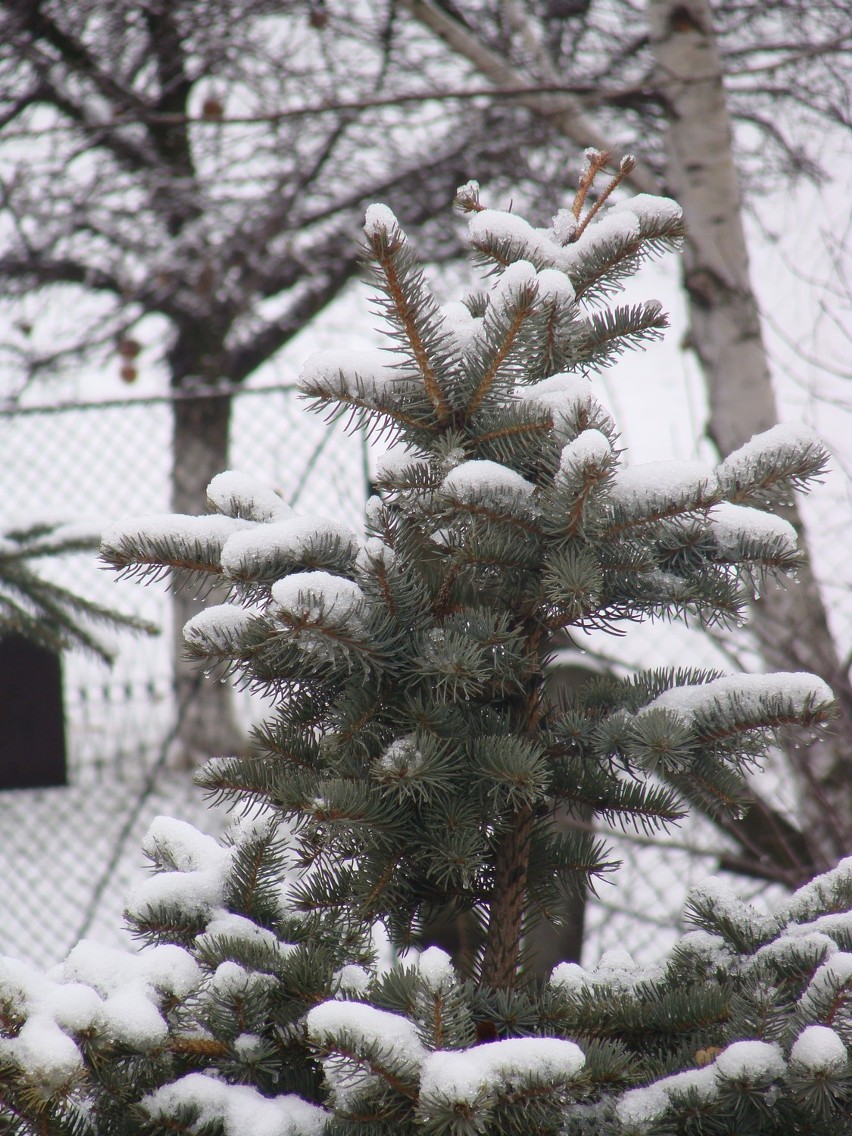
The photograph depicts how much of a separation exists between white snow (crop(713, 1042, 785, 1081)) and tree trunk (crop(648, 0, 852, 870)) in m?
1.82

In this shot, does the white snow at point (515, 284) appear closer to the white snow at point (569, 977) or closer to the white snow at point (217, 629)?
the white snow at point (217, 629)

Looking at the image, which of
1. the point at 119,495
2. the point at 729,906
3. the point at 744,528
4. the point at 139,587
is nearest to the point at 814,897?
the point at 729,906

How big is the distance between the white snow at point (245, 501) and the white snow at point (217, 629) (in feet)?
0.34

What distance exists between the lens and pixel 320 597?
2.68 feet

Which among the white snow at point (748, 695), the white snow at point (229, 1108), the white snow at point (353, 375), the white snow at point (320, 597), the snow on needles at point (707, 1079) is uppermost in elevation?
the white snow at point (353, 375)

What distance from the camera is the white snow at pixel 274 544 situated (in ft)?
2.85

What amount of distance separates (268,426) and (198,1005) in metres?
2.43

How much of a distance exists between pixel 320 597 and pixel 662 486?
1.11 feet

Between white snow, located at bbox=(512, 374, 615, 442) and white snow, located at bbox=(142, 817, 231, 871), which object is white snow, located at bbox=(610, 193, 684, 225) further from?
white snow, located at bbox=(142, 817, 231, 871)

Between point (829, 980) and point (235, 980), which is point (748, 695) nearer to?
point (829, 980)

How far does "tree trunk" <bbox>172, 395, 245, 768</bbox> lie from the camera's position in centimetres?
357

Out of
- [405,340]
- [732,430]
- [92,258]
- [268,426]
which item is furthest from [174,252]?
[405,340]

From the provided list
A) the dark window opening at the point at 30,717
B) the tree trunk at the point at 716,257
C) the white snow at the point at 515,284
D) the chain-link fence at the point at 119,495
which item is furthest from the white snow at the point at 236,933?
the dark window opening at the point at 30,717

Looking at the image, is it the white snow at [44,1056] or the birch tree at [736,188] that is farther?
the birch tree at [736,188]
